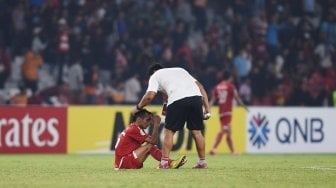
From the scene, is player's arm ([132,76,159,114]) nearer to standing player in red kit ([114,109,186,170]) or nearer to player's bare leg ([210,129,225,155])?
standing player in red kit ([114,109,186,170])

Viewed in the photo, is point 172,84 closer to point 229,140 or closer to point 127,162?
point 127,162

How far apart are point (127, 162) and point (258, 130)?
426 inches

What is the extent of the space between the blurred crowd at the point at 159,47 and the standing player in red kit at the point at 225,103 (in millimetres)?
4715

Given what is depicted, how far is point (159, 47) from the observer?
29.7 m

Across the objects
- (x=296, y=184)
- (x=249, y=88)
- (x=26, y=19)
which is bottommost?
(x=296, y=184)

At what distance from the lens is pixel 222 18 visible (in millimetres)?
31547

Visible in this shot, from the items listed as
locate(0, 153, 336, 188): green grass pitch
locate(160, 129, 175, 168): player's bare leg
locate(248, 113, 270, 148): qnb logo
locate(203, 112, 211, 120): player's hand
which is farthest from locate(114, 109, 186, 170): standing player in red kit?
locate(248, 113, 270, 148): qnb logo

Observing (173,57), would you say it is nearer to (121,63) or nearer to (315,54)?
(121,63)

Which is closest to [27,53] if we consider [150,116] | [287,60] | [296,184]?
[287,60]

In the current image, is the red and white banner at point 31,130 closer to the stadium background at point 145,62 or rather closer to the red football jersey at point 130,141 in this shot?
the stadium background at point 145,62

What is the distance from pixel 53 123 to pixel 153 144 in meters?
9.26

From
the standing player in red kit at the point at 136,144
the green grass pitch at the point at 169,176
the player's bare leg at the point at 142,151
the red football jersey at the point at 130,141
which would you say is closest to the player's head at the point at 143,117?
the standing player in red kit at the point at 136,144

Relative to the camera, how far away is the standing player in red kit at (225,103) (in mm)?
23969

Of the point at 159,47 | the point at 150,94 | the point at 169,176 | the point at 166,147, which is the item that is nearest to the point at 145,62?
the point at 159,47
